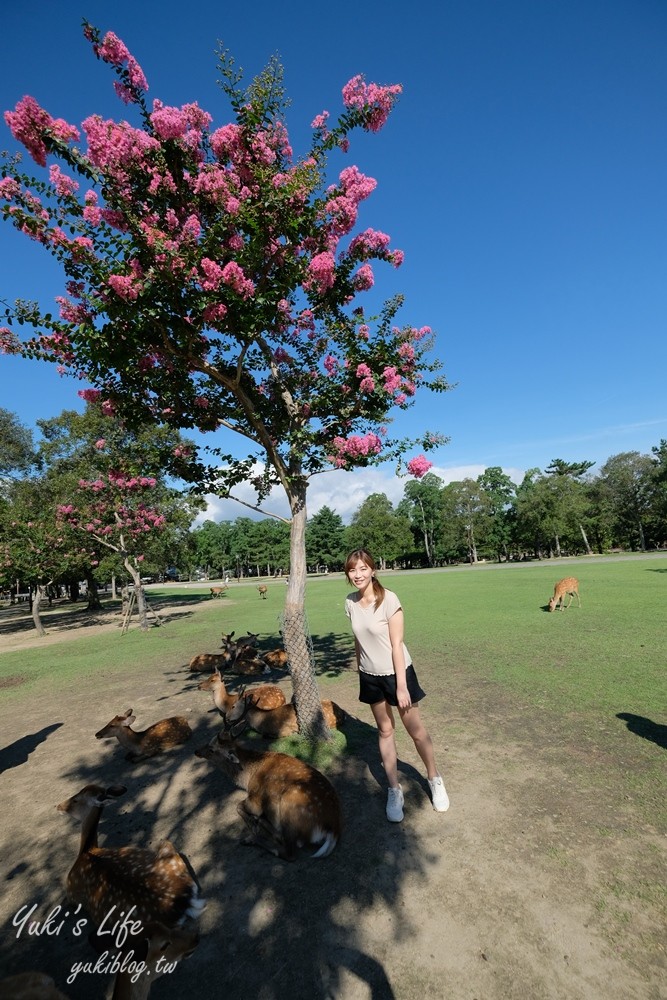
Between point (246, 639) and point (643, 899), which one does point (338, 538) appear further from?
point (643, 899)

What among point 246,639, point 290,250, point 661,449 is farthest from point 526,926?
point 661,449

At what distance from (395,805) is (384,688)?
1047mm

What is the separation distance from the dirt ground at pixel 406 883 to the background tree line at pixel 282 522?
14.0 feet

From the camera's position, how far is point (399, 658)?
161 inches

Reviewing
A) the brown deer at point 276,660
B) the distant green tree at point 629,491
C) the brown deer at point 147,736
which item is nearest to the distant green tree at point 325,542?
the distant green tree at point 629,491

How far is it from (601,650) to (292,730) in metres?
7.13

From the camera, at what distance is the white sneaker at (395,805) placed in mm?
4113

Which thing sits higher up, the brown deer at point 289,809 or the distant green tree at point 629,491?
the distant green tree at point 629,491

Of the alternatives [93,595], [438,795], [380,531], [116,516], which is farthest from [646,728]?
[380,531]

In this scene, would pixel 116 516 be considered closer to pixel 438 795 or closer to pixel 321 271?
pixel 321 271

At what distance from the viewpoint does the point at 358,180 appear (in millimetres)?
5719

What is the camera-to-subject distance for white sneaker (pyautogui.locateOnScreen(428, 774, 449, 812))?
425 cm

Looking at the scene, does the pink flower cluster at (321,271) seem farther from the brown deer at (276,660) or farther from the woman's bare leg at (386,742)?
the brown deer at (276,660)

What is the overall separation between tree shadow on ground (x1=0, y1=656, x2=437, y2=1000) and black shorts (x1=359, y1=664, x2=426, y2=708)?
1059 mm
